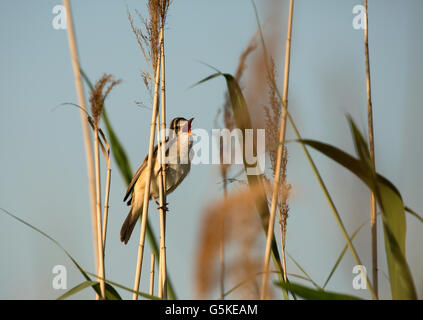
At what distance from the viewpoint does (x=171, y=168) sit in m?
3.86

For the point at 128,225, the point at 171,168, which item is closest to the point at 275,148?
the point at 171,168

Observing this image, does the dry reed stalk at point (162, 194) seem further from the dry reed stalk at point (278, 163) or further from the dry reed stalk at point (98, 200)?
the dry reed stalk at point (278, 163)

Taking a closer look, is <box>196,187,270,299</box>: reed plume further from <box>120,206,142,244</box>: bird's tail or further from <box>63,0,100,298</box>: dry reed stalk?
<box>120,206,142,244</box>: bird's tail

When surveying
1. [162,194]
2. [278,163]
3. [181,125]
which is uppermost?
[181,125]

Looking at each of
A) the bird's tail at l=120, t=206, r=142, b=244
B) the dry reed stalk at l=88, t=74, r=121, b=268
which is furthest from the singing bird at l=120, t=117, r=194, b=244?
the dry reed stalk at l=88, t=74, r=121, b=268

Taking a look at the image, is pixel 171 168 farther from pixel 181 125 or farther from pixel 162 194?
pixel 162 194

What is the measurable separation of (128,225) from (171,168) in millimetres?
708

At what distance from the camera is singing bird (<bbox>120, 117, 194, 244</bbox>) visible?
3834mm

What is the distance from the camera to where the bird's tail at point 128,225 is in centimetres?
411

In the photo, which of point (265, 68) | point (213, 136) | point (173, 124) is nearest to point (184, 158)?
point (173, 124)

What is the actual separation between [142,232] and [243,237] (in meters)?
0.62

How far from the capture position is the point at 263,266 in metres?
1.93

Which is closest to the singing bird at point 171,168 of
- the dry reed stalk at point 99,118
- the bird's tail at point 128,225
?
the bird's tail at point 128,225
